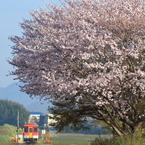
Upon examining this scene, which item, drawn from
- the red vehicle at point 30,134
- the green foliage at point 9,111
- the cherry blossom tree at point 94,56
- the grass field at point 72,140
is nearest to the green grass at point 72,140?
the grass field at point 72,140

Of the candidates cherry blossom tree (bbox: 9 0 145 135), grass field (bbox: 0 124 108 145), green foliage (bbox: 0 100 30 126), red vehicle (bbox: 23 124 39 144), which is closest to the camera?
cherry blossom tree (bbox: 9 0 145 135)

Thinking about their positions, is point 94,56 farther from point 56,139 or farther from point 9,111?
point 9,111

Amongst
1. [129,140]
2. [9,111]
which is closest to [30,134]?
[129,140]

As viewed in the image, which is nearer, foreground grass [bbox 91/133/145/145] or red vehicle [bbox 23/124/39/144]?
foreground grass [bbox 91/133/145/145]

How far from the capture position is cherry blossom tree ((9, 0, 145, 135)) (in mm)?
21953

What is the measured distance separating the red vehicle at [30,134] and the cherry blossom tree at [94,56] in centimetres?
2777

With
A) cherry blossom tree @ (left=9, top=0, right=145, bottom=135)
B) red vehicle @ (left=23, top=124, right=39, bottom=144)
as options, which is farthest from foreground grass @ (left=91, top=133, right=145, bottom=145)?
red vehicle @ (left=23, top=124, right=39, bottom=144)

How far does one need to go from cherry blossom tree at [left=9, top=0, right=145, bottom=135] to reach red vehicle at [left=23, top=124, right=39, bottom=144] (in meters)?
27.8

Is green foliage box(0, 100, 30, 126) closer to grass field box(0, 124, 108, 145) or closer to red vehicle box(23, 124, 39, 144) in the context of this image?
grass field box(0, 124, 108, 145)

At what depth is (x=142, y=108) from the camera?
2630cm

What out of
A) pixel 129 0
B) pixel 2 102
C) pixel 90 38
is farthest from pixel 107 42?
pixel 2 102

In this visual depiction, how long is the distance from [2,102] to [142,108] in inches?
5445

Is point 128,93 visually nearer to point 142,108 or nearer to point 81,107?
point 142,108

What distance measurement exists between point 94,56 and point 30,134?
34728 mm
